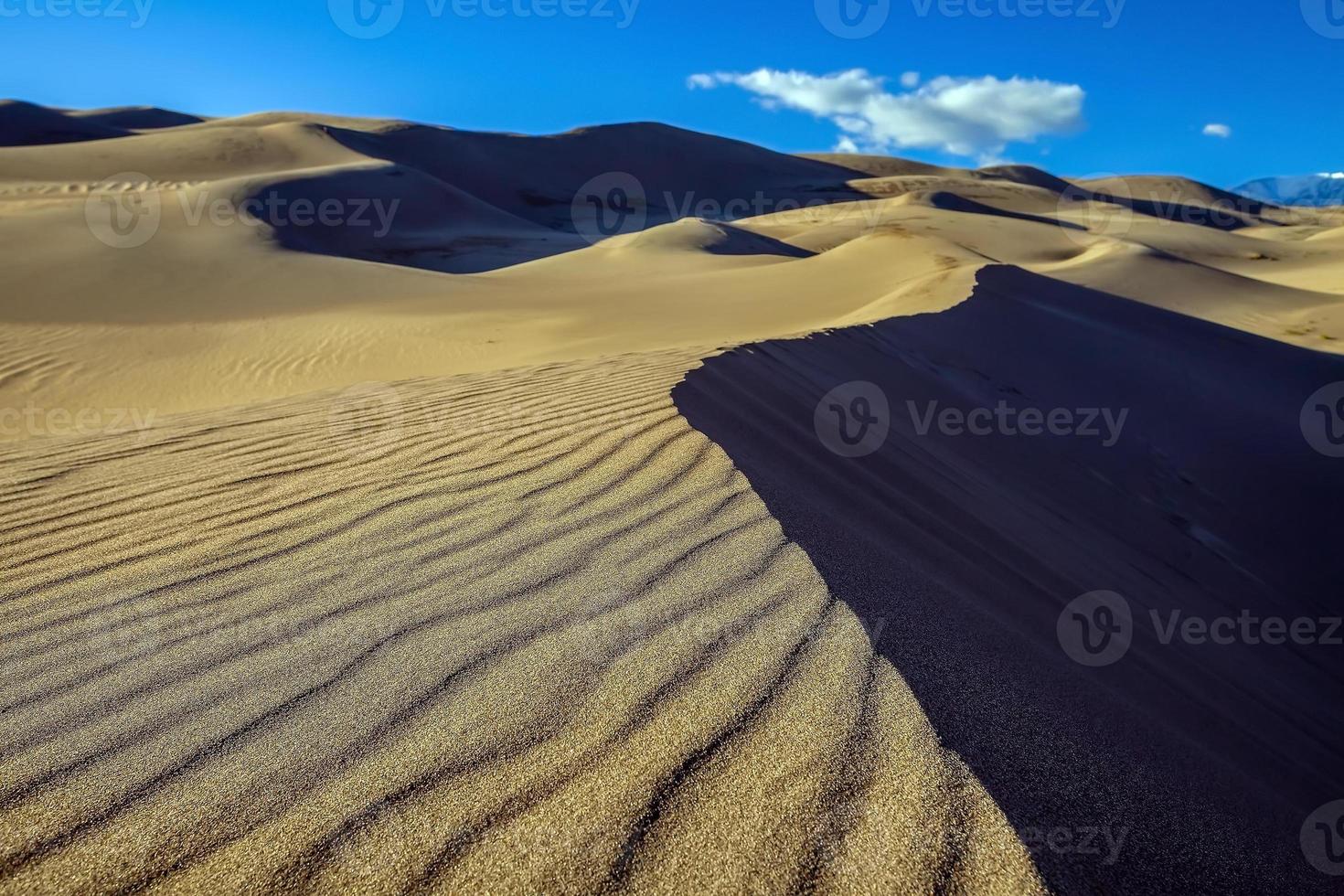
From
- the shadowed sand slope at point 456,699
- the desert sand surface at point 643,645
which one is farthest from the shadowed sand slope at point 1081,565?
the shadowed sand slope at point 456,699

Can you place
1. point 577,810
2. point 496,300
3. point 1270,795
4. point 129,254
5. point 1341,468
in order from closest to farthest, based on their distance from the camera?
point 577,810 < point 1270,795 < point 1341,468 < point 496,300 < point 129,254

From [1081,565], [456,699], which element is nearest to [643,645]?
[456,699]

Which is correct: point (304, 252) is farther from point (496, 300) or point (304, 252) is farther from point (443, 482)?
point (443, 482)

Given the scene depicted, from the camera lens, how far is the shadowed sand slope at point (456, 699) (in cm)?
141

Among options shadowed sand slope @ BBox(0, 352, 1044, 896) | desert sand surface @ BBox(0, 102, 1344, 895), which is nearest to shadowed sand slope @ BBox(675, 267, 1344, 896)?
desert sand surface @ BBox(0, 102, 1344, 895)

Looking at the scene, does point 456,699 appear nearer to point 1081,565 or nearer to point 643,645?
point 643,645

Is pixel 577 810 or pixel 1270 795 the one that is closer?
pixel 577 810

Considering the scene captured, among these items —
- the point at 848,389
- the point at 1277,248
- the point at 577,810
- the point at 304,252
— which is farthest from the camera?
the point at 1277,248

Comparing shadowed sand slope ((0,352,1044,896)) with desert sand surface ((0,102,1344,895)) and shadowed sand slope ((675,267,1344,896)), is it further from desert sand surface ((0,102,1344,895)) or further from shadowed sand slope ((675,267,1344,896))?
shadowed sand slope ((675,267,1344,896))

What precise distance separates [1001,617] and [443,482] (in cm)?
199

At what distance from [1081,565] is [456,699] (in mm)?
3215

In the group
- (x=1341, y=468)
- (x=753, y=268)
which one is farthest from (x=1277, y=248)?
(x=1341, y=468)

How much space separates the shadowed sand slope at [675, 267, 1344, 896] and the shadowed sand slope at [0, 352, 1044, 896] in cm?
22

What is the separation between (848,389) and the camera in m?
5.32
